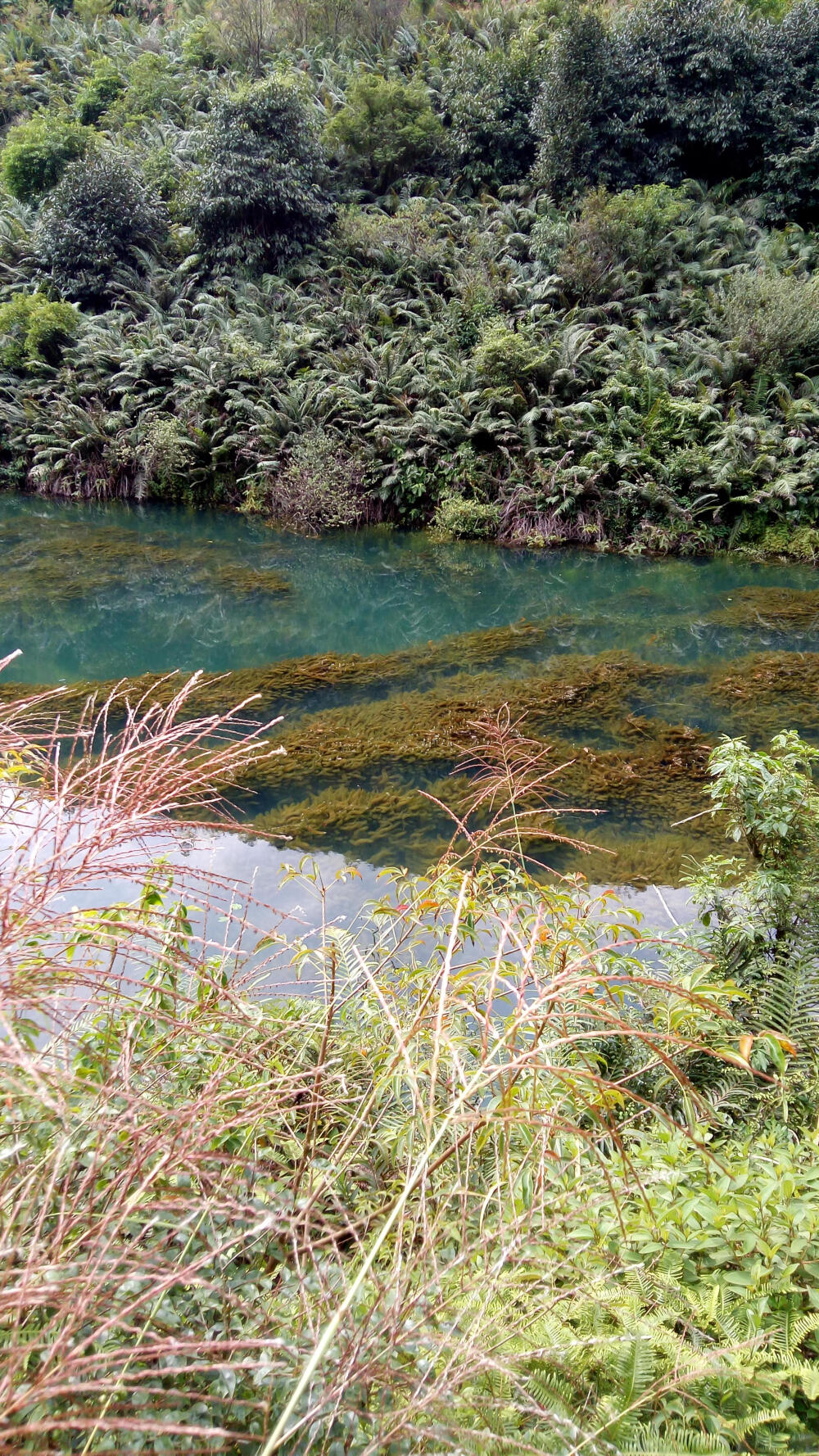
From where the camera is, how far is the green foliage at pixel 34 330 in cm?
1576

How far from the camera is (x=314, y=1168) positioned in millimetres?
1394

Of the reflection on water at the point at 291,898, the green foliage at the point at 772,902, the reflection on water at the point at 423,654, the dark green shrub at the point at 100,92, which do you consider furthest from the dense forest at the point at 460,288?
the green foliage at the point at 772,902

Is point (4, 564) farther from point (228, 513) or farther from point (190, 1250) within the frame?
point (190, 1250)

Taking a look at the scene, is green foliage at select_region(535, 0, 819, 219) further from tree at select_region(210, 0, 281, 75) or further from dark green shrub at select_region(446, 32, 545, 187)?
tree at select_region(210, 0, 281, 75)

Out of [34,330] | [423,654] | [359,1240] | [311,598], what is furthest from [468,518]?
[359,1240]

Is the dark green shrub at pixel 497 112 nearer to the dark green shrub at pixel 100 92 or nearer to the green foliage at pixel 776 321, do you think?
the green foliage at pixel 776 321

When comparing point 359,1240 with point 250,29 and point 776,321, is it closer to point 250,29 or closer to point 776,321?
point 776,321

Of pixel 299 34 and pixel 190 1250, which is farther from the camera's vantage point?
pixel 299 34

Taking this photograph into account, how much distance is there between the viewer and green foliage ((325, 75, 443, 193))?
57.2ft

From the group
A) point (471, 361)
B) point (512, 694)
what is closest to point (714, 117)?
point (471, 361)

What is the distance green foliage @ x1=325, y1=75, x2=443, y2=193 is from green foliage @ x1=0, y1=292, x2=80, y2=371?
7.18 m

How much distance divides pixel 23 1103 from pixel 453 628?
7489mm

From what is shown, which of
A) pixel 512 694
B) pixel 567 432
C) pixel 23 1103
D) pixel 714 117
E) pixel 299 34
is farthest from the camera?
pixel 299 34

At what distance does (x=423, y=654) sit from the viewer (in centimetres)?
768
